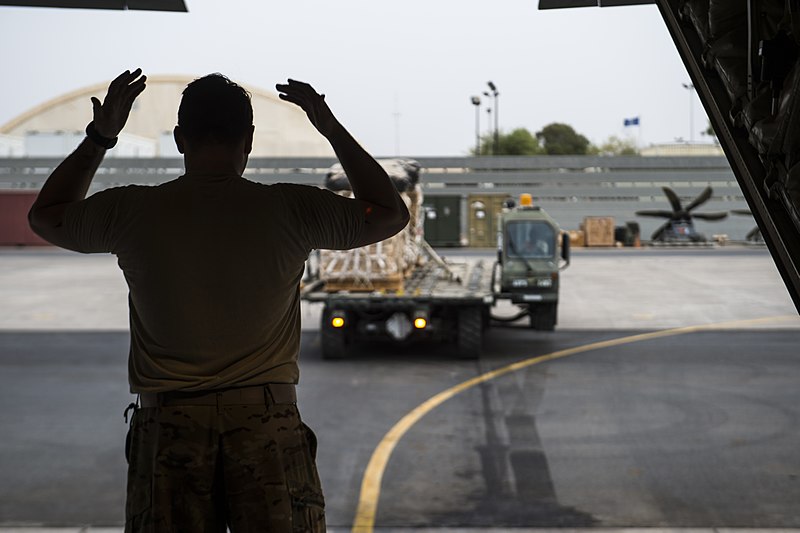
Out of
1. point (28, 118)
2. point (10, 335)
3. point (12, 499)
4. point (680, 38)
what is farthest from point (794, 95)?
point (28, 118)

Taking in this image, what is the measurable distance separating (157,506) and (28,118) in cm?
9701

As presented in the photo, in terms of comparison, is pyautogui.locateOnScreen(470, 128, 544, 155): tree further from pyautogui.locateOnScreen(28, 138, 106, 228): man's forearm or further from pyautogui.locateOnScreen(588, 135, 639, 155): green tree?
pyautogui.locateOnScreen(28, 138, 106, 228): man's forearm

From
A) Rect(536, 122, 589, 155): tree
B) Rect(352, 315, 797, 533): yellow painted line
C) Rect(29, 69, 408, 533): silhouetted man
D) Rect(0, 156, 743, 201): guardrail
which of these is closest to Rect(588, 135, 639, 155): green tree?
Rect(536, 122, 589, 155): tree

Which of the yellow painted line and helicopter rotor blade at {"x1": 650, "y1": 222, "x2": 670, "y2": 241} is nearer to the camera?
the yellow painted line

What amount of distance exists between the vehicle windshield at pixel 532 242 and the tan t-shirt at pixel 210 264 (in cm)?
1322

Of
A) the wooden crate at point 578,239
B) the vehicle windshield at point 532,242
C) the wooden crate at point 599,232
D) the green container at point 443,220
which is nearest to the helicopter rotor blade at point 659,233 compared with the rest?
the wooden crate at point 599,232

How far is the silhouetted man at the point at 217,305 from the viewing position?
2.60 metres

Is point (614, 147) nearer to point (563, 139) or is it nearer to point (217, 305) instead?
point (563, 139)

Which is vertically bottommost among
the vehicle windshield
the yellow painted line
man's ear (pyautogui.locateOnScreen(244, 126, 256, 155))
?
the yellow painted line

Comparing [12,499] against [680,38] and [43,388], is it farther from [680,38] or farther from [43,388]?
[680,38]

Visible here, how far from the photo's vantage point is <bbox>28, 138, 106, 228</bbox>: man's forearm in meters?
2.71

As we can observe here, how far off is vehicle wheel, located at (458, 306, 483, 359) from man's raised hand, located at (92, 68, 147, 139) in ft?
37.5

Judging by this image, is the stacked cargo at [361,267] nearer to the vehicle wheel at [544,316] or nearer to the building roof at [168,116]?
the vehicle wheel at [544,316]

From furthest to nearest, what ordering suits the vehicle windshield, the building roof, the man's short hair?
the building roof
the vehicle windshield
the man's short hair
